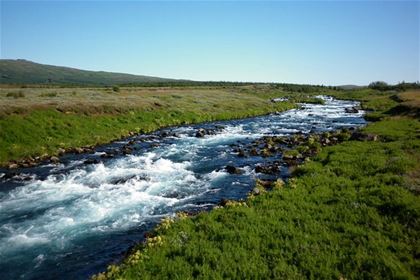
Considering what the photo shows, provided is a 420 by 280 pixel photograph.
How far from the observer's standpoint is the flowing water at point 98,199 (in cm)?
1461

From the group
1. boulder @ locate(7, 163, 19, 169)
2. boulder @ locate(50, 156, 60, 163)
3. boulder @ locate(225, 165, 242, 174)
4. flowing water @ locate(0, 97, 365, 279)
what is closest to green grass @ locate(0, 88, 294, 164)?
boulder @ locate(7, 163, 19, 169)

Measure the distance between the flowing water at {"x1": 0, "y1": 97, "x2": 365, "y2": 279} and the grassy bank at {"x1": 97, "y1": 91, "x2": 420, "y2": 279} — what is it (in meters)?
2.66

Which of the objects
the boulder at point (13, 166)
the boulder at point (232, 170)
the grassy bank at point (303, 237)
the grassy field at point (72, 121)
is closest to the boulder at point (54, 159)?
the grassy field at point (72, 121)

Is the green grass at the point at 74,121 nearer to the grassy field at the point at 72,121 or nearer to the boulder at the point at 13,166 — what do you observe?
the grassy field at the point at 72,121

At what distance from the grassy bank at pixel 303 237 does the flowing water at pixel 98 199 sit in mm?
2662

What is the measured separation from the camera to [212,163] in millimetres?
31219

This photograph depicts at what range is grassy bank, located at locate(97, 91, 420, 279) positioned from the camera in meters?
11.4

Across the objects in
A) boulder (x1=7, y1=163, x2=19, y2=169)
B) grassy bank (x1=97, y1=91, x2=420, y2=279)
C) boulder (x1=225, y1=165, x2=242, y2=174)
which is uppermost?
grassy bank (x1=97, y1=91, x2=420, y2=279)

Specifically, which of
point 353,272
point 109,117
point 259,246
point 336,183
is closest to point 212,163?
point 336,183

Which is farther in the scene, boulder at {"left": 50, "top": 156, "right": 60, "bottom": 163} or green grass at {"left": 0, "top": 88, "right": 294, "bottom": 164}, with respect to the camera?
green grass at {"left": 0, "top": 88, "right": 294, "bottom": 164}

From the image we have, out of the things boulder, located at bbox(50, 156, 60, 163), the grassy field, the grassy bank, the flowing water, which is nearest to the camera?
the grassy bank

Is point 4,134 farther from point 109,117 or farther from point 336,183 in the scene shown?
point 336,183

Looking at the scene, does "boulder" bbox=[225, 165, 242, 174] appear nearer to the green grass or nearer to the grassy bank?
the grassy bank

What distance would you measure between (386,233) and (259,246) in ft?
18.0
